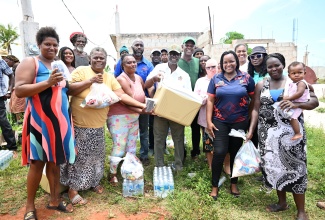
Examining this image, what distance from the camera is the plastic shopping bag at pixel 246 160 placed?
2.90 metres

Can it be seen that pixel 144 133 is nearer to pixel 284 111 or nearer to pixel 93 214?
pixel 93 214

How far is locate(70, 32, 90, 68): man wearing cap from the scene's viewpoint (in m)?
3.93

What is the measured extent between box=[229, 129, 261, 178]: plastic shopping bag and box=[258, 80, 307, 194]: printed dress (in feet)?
0.39

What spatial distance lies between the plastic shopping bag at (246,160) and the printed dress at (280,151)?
0.12 meters

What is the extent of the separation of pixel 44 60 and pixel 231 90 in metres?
2.21

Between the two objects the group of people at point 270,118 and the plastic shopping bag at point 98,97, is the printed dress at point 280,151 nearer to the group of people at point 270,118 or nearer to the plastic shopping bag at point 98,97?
the group of people at point 270,118

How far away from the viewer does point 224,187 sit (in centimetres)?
344

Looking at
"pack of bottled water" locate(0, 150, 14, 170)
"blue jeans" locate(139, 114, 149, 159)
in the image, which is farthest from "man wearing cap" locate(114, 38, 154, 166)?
"pack of bottled water" locate(0, 150, 14, 170)

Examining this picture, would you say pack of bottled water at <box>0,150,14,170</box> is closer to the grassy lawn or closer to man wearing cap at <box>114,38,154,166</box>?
the grassy lawn

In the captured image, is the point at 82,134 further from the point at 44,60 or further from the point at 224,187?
the point at 224,187

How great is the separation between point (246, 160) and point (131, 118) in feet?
5.51

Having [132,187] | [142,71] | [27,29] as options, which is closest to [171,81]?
[142,71]

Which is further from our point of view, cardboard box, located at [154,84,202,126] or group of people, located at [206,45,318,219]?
cardboard box, located at [154,84,202,126]

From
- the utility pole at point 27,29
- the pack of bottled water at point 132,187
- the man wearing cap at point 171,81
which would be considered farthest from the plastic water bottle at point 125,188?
the utility pole at point 27,29
